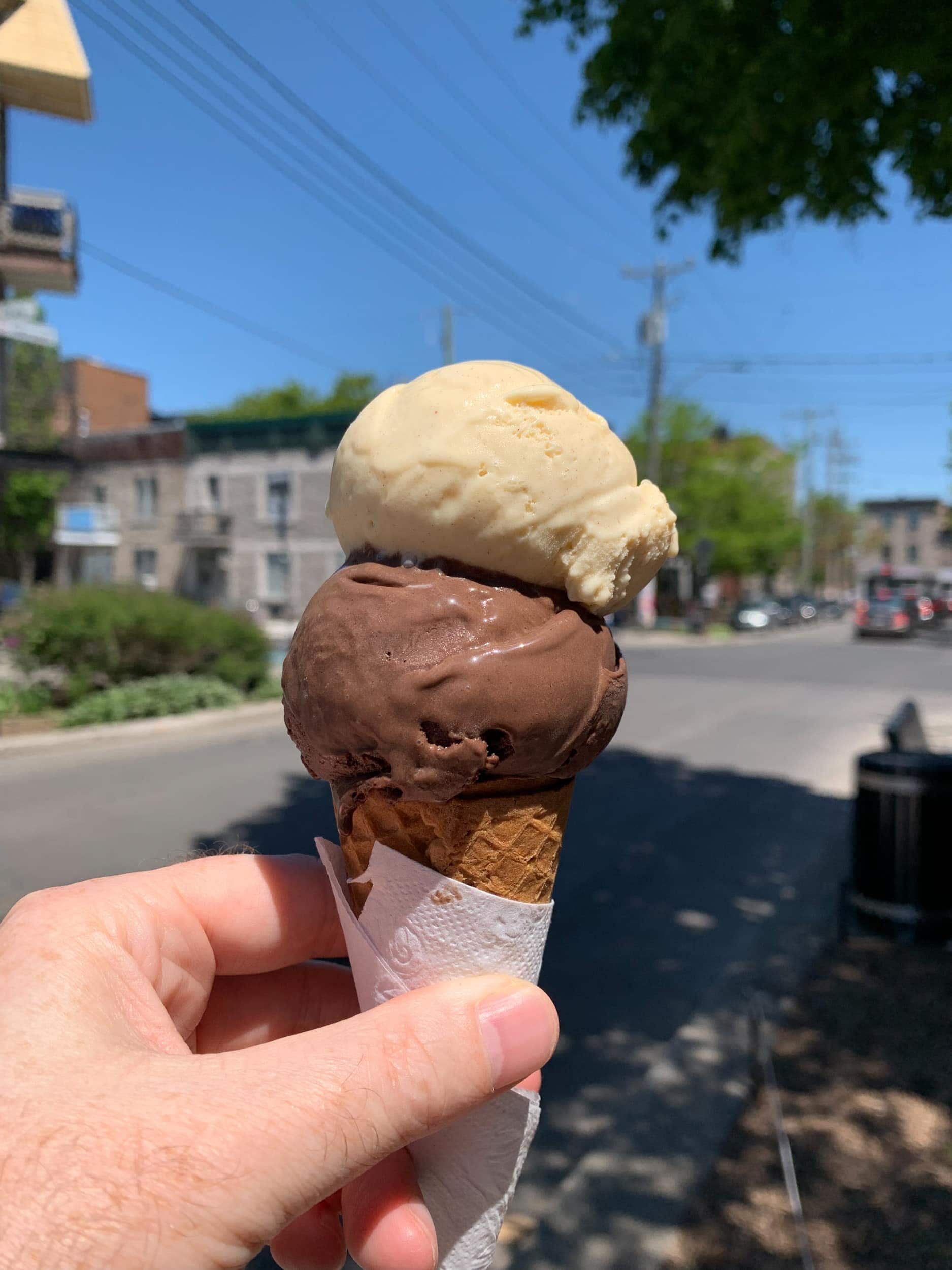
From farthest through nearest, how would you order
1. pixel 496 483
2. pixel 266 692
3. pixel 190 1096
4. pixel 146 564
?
pixel 146 564
pixel 266 692
pixel 496 483
pixel 190 1096

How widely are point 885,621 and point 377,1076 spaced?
107 ft

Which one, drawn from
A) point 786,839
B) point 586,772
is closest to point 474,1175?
point 786,839

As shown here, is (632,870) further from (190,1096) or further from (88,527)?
(88,527)

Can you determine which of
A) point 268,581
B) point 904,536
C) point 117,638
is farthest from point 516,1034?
point 904,536

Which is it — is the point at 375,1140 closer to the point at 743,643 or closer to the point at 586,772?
the point at 586,772

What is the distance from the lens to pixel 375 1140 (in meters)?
1.35


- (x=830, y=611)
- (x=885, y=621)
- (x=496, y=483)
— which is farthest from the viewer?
(x=830, y=611)

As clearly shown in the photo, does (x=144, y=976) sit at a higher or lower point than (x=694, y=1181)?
higher

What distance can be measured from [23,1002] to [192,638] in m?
11.6

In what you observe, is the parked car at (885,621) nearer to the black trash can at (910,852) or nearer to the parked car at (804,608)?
the parked car at (804,608)

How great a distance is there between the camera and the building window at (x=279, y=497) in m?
29.3

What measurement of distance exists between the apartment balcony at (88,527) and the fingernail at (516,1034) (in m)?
33.9

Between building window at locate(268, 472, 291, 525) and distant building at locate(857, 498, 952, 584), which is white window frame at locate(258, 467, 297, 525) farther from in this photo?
distant building at locate(857, 498, 952, 584)

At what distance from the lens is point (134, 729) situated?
10453 mm
